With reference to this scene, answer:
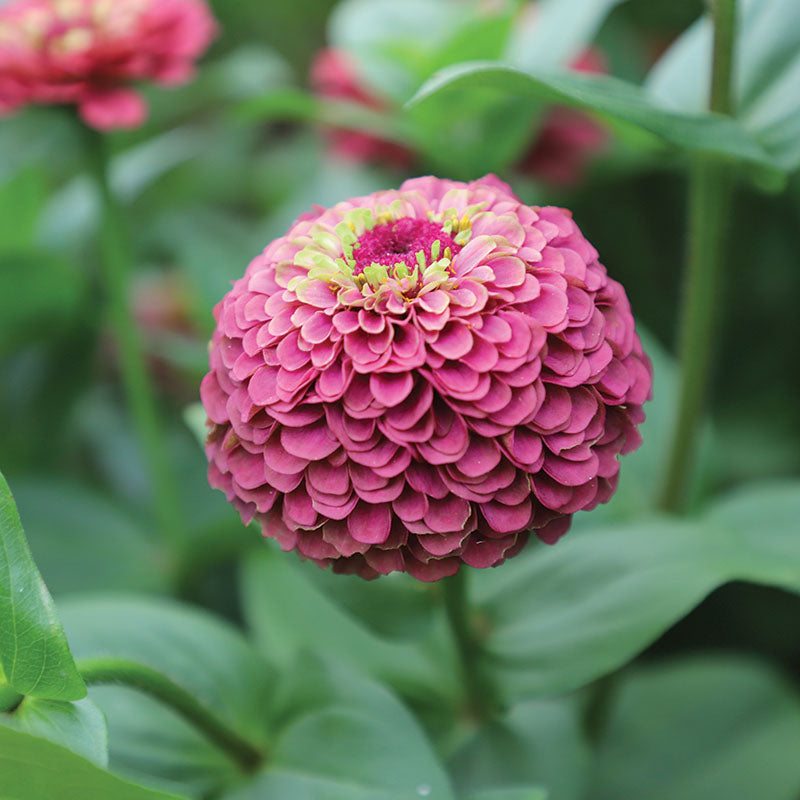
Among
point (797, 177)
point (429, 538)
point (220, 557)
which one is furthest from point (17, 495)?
point (797, 177)

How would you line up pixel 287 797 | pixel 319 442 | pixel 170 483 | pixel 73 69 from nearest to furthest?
pixel 319 442
pixel 287 797
pixel 73 69
pixel 170 483

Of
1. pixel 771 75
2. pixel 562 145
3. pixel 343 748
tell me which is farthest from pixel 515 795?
pixel 562 145

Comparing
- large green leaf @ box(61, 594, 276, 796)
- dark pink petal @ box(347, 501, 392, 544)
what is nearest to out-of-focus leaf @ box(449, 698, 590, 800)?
large green leaf @ box(61, 594, 276, 796)

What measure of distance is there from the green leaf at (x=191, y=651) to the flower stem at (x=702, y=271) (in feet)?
1.14

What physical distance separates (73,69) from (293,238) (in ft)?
1.15

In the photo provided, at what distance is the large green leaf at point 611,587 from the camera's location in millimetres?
527

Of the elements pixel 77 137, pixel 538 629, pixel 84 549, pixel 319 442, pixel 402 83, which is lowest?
pixel 84 549

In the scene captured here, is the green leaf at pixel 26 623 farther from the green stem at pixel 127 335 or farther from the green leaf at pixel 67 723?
the green stem at pixel 127 335

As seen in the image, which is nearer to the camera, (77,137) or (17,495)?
(77,137)

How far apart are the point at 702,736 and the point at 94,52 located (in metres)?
0.75

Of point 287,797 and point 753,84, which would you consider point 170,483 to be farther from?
point 753,84

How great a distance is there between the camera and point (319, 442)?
0.39 meters

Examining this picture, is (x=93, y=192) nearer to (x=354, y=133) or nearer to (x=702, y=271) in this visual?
(x=354, y=133)

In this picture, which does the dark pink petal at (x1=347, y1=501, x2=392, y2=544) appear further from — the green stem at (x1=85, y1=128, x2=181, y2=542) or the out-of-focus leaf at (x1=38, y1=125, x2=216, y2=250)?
the out-of-focus leaf at (x1=38, y1=125, x2=216, y2=250)
